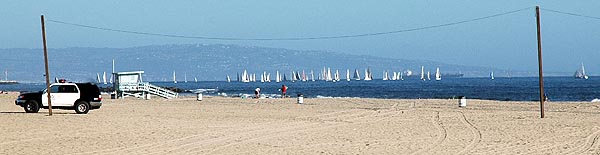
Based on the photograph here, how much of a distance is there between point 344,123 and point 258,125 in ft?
9.24

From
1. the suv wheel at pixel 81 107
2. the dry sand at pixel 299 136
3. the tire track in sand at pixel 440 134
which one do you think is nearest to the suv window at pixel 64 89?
the suv wheel at pixel 81 107

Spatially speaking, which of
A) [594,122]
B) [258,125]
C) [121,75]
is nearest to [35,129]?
[258,125]

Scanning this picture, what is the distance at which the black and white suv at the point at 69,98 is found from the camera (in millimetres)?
33406

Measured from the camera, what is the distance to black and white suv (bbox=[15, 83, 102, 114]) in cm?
3341

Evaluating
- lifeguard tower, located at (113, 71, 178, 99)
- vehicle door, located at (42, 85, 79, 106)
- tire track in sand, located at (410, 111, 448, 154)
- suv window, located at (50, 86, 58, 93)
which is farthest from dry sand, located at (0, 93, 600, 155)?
lifeguard tower, located at (113, 71, 178, 99)

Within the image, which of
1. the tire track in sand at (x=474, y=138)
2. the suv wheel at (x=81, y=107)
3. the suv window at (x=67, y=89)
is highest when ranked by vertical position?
the suv window at (x=67, y=89)

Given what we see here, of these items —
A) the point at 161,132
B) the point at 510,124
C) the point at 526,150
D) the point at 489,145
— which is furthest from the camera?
the point at 510,124

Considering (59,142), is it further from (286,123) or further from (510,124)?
(510,124)

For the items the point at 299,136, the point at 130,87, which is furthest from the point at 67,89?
the point at 130,87

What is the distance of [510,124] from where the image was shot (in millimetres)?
26062

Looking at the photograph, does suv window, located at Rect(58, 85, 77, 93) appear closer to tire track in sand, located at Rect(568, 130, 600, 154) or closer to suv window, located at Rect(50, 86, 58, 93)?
suv window, located at Rect(50, 86, 58, 93)

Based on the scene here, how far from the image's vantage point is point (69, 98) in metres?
33.6

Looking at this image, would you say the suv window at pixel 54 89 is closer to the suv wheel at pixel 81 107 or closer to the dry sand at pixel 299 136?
the suv wheel at pixel 81 107

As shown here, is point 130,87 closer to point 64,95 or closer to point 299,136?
point 64,95
